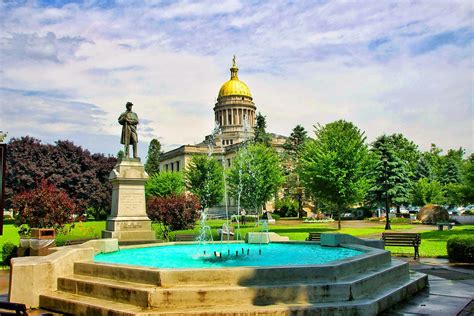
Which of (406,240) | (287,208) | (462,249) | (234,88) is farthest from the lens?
(234,88)

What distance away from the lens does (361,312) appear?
761 cm

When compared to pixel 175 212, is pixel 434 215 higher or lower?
lower

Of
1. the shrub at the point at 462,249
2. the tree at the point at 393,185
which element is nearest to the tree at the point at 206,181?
the tree at the point at 393,185

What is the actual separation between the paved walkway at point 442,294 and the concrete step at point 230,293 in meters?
1.10

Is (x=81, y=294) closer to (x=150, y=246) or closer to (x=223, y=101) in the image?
(x=150, y=246)

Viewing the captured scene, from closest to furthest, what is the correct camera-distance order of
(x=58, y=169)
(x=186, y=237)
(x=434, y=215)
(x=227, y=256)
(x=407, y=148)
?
(x=227, y=256)
(x=186, y=237)
(x=434, y=215)
(x=58, y=169)
(x=407, y=148)

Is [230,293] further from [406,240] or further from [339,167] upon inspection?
[339,167]

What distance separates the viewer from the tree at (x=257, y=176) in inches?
2267

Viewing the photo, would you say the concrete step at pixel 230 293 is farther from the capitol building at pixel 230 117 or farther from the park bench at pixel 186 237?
the capitol building at pixel 230 117

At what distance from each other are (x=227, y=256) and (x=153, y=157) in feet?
316

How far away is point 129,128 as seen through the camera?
21.2 meters

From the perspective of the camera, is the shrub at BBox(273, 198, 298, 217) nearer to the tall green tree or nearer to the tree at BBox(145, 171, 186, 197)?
the tall green tree

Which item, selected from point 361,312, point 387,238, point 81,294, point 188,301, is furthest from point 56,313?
point 387,238

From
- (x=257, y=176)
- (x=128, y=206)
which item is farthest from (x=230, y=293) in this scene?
(x=257, y=176)
